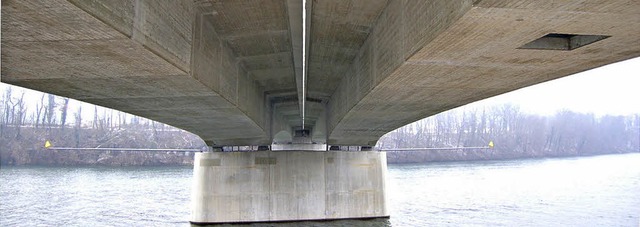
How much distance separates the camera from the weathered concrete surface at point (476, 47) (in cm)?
433

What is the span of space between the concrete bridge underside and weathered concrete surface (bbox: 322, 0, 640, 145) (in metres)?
0.02

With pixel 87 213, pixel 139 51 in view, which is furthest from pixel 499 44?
pixel 87 213

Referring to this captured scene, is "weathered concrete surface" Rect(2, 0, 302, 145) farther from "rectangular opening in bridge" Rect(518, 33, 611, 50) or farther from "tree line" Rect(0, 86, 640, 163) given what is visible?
"tree line" Rect(0, 86, 640, 163)

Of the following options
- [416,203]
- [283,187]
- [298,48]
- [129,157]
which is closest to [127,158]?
[129,157]

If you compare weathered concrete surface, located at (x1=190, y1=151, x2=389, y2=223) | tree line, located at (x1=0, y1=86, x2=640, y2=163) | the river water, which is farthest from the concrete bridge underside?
tree line, located at (x1=0, y1=86, x2=640, y2=163)

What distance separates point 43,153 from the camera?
86688 millimetres

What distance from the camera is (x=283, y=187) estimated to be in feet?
93.0

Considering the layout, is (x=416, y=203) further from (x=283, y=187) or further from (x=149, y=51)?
(x=149, y=51)

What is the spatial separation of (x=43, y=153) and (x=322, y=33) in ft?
308

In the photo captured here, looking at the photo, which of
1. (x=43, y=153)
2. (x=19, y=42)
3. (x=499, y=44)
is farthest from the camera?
(x=43, y=153)

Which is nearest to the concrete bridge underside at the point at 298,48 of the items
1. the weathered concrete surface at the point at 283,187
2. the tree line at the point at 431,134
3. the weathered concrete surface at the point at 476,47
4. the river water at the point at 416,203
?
the weathered concrete surface at the point at 476,47

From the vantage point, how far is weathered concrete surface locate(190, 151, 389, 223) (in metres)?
27.5

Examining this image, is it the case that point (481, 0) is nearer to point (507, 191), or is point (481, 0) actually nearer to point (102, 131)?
point (507, 191)

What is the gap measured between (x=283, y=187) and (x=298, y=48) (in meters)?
18.4
